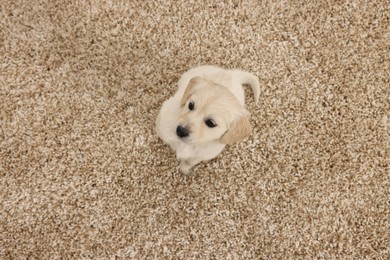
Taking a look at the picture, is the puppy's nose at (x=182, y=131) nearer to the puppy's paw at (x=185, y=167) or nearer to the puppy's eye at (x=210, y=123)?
the puppy's eye at (x=210, y=123)

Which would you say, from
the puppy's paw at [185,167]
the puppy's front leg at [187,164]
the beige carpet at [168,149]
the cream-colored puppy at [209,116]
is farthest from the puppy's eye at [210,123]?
the beige carpet at [168,149]

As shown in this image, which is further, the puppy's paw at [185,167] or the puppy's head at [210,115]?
the puppy's paw at [185,167]

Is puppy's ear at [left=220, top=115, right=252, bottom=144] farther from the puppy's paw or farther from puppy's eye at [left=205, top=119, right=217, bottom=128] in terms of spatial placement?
the puppy's paw

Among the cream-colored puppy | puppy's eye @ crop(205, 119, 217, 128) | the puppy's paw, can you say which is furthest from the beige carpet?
puppy's eye @ crop(205, 119, 217, 128)

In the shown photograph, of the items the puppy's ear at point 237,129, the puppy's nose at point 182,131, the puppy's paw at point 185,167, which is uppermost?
the puppy's ear at point 237,129

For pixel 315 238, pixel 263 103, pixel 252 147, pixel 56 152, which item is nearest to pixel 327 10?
pixel 263 103

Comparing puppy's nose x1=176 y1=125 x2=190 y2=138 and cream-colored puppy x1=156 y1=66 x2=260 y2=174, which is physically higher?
cream-colored puppy x1=156 y1=66 x2=260 y2=174

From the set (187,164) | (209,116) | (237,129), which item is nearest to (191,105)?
(209,116)
